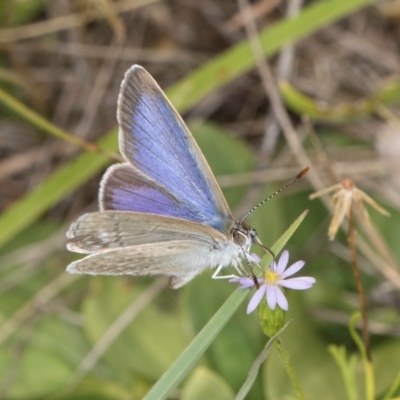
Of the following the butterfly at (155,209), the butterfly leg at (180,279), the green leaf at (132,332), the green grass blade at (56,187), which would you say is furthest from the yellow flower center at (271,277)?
the green grass blade at (56,187)

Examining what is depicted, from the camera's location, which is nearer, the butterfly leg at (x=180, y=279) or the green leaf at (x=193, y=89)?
the butterfly leg at (x=180, y=279)

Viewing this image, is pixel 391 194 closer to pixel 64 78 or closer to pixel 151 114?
pixel 151 114

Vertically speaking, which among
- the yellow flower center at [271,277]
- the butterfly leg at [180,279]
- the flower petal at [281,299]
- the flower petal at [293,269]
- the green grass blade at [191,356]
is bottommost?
the green grass blade at [191,356]

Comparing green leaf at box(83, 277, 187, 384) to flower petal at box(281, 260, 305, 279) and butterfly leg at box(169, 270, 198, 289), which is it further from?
flower petal at box(281, 260, 305, 279)

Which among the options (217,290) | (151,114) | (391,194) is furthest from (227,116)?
(151,114)

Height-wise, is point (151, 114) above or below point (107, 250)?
above

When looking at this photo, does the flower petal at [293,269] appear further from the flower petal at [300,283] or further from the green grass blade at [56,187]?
the green grass blade at [56,187]

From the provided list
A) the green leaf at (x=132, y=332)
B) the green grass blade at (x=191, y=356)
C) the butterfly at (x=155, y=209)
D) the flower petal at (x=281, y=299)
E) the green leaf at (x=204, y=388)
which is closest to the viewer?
the green grass blade at (x=191, y=356)
